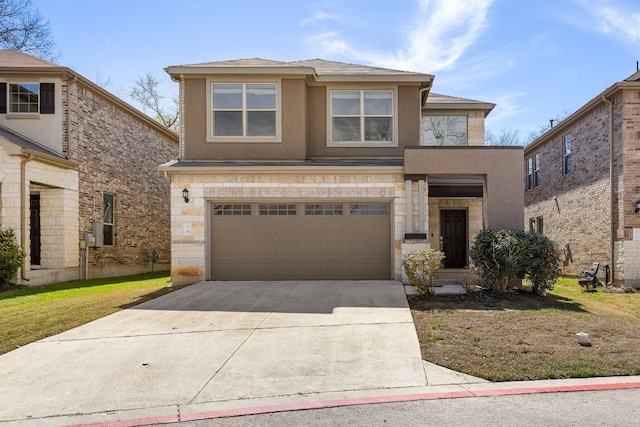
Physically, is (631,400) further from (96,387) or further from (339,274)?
(339,274)

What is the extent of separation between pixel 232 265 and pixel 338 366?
25.5 feet

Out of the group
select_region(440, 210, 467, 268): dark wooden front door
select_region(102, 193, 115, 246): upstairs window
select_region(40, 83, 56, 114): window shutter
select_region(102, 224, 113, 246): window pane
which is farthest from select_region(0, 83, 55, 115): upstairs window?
select_region(440, 210, 467, 268): dark wooden front door

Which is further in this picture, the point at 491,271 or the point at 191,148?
the point at 191,148

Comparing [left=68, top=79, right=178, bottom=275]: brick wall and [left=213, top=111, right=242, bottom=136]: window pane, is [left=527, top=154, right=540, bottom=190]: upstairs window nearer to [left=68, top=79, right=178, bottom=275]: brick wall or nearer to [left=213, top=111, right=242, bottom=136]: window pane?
[left=213, top=111, right=242, bottom=136]: window pane

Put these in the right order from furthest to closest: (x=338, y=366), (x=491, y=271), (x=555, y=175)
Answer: (x=555, y=175) < (x=491, y=271) < (x=338, y=366)

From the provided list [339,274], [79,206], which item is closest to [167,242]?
[79,206]

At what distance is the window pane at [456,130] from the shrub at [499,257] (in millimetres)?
6562

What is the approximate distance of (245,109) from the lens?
1386 cm

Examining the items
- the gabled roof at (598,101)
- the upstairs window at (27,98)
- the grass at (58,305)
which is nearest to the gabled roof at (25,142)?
the upstairs window at (27,98)

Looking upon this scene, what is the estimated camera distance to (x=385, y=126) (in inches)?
567

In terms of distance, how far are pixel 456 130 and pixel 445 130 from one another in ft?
1.28

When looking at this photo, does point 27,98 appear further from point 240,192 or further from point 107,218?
point 240,192

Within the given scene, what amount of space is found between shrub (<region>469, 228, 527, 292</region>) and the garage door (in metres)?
2.75

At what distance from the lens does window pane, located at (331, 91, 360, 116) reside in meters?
14.4
